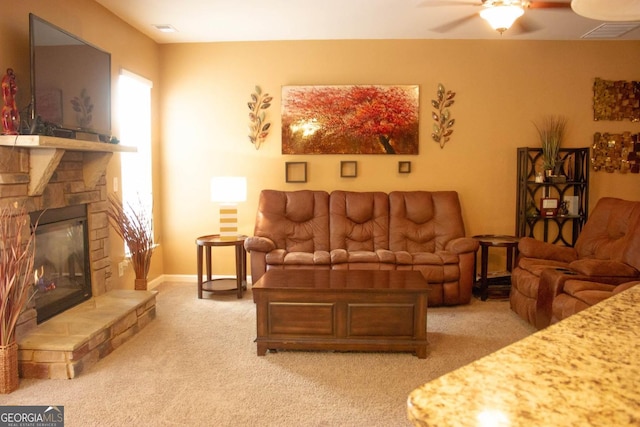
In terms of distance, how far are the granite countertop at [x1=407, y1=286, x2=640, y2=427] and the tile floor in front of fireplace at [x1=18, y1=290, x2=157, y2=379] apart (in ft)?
8.97

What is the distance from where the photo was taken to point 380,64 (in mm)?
5281

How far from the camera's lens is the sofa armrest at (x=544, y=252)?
4363mm

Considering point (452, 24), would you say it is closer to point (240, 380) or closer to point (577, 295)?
point (577, 295)

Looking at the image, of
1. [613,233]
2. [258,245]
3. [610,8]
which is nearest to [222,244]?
[258,245]

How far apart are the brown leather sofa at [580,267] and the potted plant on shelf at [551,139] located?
789 mm

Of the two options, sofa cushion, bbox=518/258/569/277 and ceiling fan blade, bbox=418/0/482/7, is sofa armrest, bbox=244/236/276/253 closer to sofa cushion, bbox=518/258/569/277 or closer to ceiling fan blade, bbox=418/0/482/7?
sofa cushion, bbox=518/258/569/277

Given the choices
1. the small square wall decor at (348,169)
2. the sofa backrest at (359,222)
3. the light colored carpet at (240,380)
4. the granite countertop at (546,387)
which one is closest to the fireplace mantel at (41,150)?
the light colored carpet at (240,380)

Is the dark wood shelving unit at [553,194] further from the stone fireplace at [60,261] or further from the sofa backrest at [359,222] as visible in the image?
the stone fireplace at [60,261]

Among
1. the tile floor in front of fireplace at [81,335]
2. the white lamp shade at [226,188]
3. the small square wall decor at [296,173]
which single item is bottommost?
the tile floor in front of fireplace at [81,335]

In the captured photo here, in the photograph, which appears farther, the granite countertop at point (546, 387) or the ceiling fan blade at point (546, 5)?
the ceiling fan blade at point (546, 5)

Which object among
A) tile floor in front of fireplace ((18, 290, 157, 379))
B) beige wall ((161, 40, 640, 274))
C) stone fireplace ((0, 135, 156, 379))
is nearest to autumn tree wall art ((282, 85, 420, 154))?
beige wall ((161, 40, 640, 274))

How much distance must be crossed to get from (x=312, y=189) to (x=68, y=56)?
2747 mm

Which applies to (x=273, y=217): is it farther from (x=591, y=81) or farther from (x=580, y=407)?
(x=580, y=407)

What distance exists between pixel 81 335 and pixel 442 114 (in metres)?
4.01
